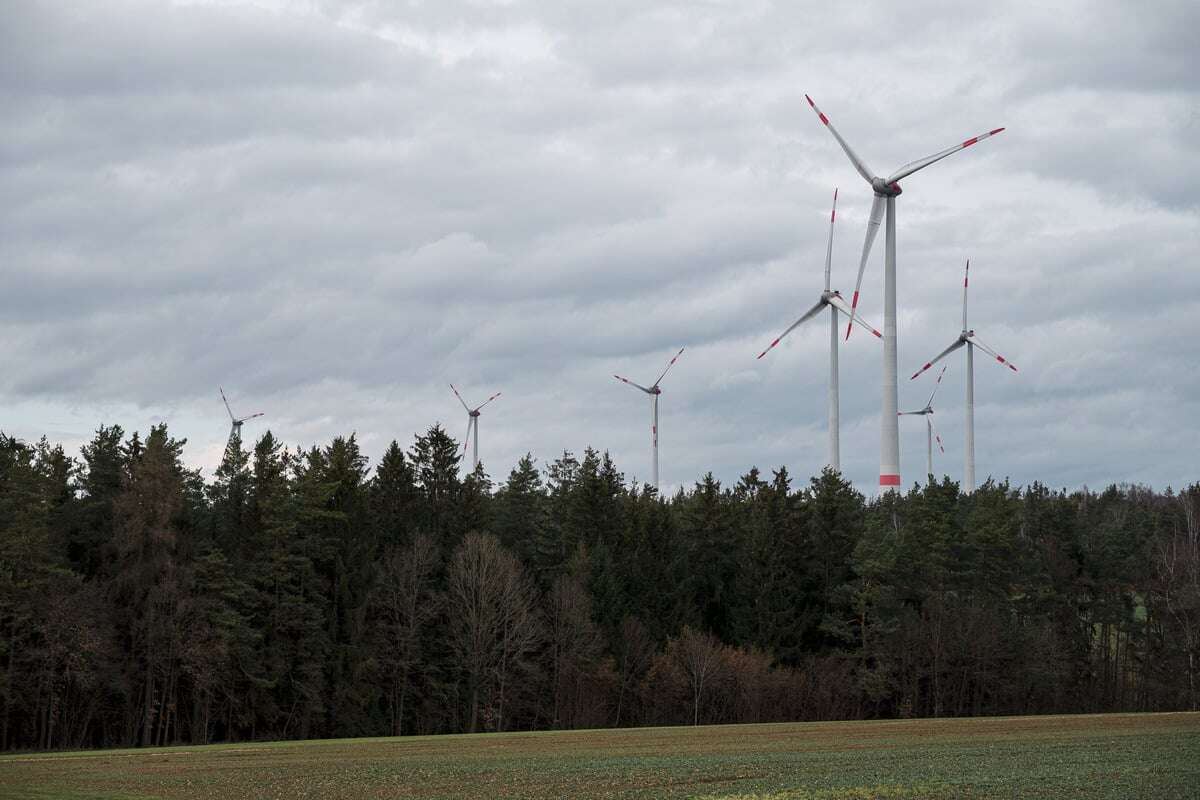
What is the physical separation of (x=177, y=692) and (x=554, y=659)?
3002 centimetres

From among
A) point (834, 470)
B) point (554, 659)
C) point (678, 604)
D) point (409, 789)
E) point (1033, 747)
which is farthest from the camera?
point (834, 470)

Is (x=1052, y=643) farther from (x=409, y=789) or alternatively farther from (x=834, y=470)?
(x=409, y=789)

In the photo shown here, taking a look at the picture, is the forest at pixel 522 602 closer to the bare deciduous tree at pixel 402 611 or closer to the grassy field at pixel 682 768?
the bare deciduous tree at pixel 402 611

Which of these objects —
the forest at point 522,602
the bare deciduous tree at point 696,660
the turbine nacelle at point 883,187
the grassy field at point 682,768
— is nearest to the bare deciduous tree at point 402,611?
the forest at point 522,602

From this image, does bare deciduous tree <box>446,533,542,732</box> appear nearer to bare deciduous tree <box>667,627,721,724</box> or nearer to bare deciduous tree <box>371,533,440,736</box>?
bare deciduous tree <box>371,533,440,736</box>

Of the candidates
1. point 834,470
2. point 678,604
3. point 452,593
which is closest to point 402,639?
point 452,593

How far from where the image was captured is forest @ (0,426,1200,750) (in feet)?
300

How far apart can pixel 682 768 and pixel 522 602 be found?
200ft

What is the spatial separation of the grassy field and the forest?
17.7 metres

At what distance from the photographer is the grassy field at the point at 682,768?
39.8 m

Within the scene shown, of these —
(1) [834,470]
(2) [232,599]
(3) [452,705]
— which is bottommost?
(3) [452,705]

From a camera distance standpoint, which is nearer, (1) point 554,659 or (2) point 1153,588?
(1) point 554,659

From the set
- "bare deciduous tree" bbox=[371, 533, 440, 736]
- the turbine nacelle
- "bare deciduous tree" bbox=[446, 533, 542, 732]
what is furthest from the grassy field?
the turbine nacelle

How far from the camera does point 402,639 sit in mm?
104812
